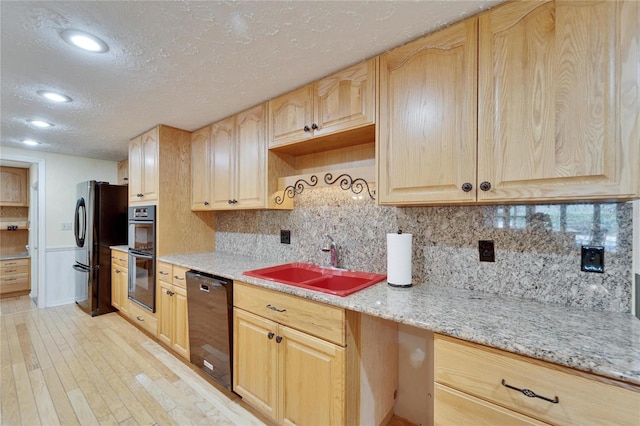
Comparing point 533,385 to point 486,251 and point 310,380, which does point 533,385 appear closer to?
point 486,251

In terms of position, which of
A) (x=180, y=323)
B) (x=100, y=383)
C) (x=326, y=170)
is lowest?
(x=100, y=383)

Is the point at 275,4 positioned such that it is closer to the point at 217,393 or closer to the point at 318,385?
the point at 318,385

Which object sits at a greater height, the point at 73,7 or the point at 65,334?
the point at 73,7

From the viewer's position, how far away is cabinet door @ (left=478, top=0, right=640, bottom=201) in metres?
0.94

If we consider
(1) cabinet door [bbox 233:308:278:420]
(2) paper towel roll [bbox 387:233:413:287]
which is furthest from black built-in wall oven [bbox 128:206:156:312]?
(2) paper towel roll [bbox 387:233:413:287]

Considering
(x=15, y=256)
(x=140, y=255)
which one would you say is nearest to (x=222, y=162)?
(x=140, y=255)

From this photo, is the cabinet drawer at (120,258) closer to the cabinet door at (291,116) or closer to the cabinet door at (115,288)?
the cabinet door at (115,288)

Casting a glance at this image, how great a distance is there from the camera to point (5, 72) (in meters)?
1.71

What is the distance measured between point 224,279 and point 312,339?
0.84 m

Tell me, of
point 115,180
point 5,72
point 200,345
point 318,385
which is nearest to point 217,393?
point 200,345

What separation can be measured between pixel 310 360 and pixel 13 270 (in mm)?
5496

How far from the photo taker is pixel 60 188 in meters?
3.95

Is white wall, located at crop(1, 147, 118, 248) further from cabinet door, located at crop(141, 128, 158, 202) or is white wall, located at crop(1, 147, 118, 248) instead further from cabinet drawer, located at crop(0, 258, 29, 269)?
cabinet door, located at crop(141, 128, 158, 202)

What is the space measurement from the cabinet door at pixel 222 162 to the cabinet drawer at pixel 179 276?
63 cm
